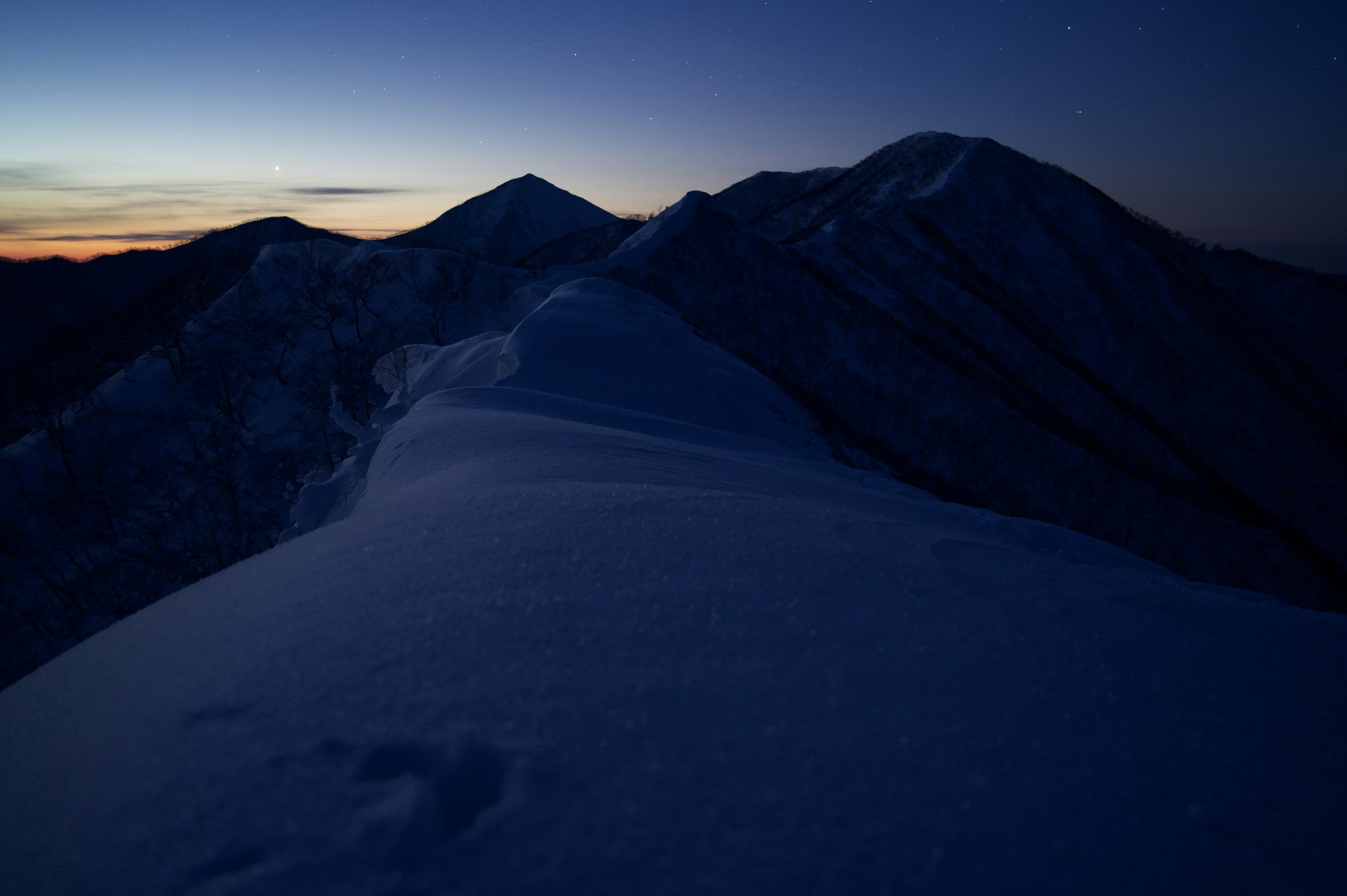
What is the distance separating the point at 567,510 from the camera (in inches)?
155

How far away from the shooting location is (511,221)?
114 metres

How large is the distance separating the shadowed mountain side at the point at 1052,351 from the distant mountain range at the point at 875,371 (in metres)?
0.23

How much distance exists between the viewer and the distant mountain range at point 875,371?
22641mm

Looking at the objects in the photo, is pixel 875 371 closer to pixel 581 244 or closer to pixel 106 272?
pixel 581 244

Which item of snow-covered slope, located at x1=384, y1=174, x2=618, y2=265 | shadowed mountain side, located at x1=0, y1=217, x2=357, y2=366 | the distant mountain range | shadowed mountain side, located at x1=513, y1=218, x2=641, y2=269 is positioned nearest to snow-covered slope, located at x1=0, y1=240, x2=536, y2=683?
the distant mountain range

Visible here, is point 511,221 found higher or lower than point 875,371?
higher

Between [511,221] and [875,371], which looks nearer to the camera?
[875,371]

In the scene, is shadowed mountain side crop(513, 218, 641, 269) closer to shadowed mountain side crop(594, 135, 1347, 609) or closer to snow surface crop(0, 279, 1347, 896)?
shadowed mountain side crop(594, 135, 1347, 609)

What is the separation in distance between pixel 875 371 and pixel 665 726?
40404mm

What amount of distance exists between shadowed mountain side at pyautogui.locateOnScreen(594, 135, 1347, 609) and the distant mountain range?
0.23 metres

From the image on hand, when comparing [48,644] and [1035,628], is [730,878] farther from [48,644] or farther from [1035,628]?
[48,644]

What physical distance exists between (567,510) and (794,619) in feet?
6.04

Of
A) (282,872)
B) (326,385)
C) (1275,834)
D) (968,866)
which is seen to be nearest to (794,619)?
(968,866)

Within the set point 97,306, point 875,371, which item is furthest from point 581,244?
point 97,306
